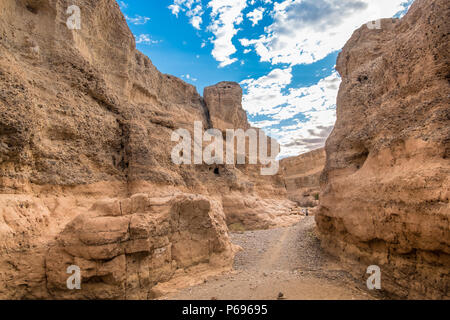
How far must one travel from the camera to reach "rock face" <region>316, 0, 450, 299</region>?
4.23m

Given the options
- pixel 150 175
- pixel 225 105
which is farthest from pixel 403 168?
Result: pixel 225 105

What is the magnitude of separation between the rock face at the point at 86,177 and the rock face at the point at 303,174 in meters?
26.3

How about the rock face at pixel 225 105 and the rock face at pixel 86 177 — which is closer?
the rock face at pixel 86 177

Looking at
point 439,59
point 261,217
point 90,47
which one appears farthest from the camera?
point 261,217

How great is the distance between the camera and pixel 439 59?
193 inches

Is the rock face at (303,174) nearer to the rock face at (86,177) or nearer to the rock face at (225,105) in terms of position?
the rock face at (225,105)

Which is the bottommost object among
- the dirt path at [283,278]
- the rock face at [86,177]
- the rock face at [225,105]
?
the dirt path at [283,278]

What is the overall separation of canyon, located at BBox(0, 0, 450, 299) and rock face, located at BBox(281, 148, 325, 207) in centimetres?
2480

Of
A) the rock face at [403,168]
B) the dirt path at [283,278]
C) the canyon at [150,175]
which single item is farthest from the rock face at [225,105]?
the rock face at [403,168]

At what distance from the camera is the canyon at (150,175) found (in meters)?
4.53

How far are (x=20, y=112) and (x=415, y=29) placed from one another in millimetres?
10063
